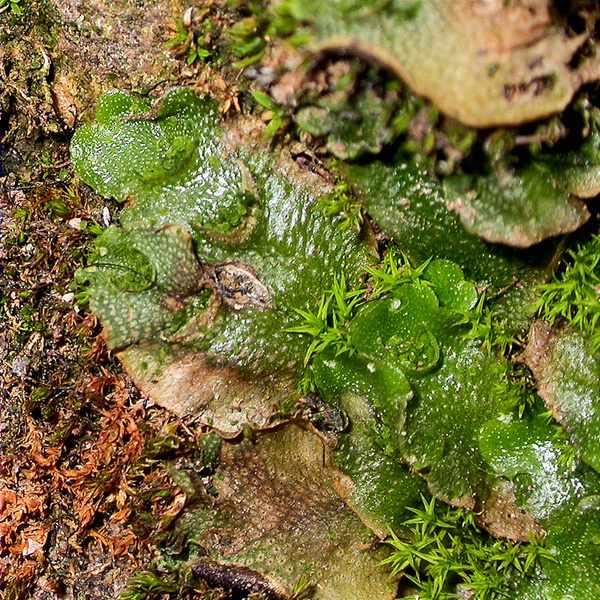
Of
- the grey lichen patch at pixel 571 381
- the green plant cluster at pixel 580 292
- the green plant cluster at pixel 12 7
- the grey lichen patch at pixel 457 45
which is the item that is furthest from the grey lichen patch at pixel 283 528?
the green plant cluster at pixel 12 7

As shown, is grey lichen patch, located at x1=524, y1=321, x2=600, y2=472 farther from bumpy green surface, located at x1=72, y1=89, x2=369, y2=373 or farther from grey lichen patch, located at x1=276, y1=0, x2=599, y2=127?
grey lichen patch, located at x1=276, y1=0, x2=599, y2=127

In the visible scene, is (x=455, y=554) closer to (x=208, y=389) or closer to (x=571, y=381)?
(x=571, y=381)

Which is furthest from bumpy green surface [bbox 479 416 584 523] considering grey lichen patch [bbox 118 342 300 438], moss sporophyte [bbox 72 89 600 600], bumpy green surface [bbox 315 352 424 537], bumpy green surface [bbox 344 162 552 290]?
grey lichen patch [bbox 118 342 300 438]

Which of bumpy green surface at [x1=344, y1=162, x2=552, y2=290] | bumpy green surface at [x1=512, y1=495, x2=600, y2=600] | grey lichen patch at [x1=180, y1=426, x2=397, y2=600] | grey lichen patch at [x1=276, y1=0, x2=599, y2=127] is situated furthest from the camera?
grey lichen patch at [x1=180, y1=426, x2=397, y2=600]

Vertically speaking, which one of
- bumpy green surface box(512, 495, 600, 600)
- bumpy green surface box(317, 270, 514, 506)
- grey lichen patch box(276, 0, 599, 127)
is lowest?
bumpy green surface box(512, 495, 600, 600)

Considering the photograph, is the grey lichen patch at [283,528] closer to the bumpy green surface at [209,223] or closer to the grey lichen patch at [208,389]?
the grey lichen patch at [208,389]

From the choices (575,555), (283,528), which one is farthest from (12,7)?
(575,555)

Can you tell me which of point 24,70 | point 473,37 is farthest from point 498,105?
point 24,70
